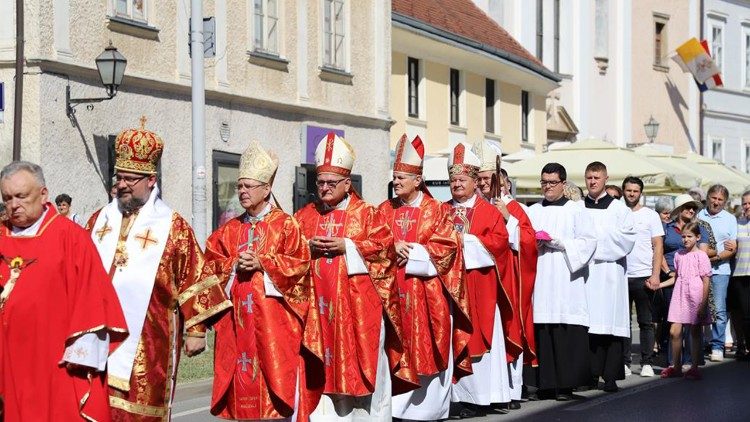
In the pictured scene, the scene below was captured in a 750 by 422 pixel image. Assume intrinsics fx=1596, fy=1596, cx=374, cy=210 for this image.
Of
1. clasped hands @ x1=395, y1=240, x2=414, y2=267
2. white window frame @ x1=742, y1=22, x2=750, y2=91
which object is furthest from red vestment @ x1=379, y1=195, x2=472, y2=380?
white window frame @ x1=742, y1=22, x2=750, y2=91

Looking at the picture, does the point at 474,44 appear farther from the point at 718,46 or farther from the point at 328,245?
the point at 328,245

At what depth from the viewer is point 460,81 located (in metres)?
35.0

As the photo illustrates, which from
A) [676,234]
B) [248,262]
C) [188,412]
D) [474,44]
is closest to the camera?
[248,262]

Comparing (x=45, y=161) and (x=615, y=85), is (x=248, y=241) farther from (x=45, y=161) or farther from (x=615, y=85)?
(x=615, y=85)

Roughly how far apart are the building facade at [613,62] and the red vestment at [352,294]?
29638 millimetres

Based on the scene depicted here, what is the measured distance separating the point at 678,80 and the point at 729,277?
32.2 meters

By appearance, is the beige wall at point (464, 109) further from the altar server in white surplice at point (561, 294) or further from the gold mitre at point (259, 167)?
the gold mitre at point (259, 167)

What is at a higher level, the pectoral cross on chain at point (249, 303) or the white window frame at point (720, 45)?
the white window frame at point (720, 45)

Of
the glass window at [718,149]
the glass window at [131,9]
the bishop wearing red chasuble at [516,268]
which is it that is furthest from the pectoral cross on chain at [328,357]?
the glass window at [718,149]

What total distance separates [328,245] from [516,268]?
3573mm

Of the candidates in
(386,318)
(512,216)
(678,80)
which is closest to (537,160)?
(512,216)

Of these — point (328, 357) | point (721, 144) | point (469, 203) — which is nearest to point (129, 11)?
point (469, 203)

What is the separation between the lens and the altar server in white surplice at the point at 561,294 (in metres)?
13.5

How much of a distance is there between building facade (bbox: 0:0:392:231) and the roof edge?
1761 millimetres
